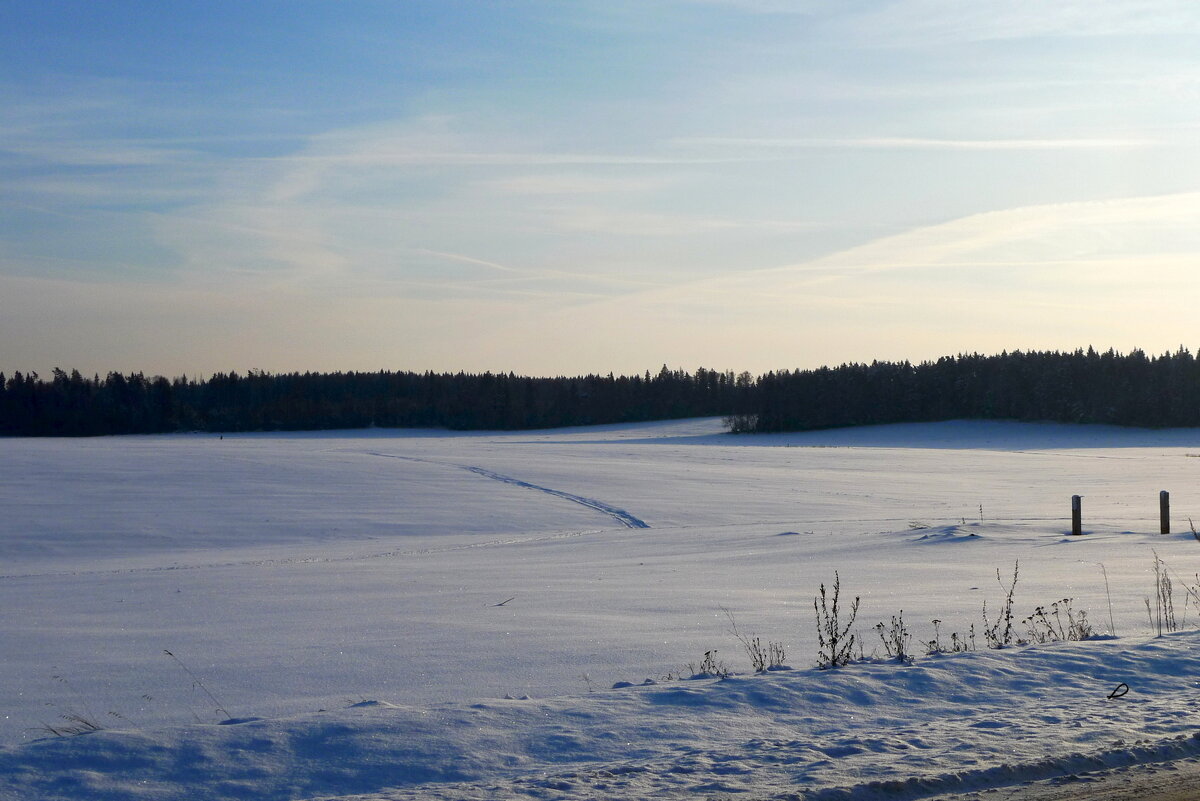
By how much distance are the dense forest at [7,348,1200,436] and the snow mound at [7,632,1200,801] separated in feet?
232

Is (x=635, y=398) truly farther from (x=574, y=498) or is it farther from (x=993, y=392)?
(x=574, y=498)

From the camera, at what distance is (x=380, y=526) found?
860 inches

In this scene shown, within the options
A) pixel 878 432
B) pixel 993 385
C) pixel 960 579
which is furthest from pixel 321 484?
pixel 993 385

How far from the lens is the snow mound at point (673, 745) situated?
4945mm

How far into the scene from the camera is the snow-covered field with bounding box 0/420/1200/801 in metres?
5.20

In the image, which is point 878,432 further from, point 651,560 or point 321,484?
point 651,560

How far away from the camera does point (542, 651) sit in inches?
339

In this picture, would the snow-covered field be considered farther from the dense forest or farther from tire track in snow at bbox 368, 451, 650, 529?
the dense forest

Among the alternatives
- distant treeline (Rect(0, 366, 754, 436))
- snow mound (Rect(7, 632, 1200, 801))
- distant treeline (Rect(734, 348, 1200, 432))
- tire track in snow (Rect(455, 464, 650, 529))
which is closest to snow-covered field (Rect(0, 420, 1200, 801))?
snow mound (Rect(7, 632, 1200, 801))

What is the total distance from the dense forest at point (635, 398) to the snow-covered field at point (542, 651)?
4978 cm

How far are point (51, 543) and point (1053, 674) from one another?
59.2ft

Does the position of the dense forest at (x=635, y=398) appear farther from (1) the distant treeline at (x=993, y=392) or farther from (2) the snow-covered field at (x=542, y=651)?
(2) the snow-covered field at (x=542, y=651)

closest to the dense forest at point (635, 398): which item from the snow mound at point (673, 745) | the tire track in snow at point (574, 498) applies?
the tire track in snow at point (574, 498)

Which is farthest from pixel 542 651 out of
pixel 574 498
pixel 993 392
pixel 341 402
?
pixel 341 402
